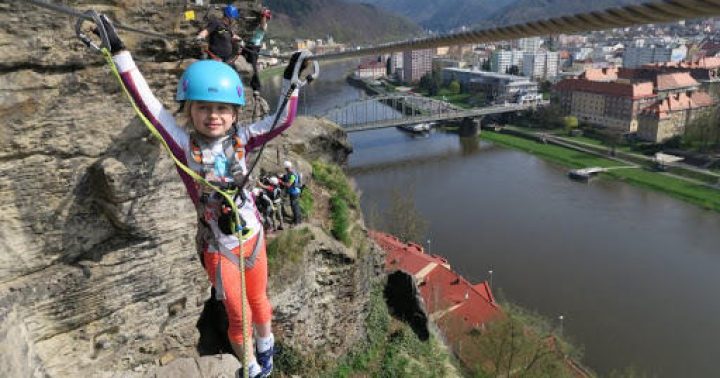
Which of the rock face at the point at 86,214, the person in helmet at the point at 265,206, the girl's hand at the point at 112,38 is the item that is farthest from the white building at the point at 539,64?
the girl's hand at the point at 112,38

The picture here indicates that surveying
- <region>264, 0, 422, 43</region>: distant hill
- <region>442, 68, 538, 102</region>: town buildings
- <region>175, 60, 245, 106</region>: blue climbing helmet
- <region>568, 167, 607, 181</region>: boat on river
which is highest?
<region>264, 0, 422, 43</region>: distant hill

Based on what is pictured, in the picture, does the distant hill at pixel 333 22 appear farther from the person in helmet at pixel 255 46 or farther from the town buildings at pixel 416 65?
the person in helmet at pixel 255 46

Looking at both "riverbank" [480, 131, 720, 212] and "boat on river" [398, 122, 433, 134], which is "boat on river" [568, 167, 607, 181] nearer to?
"riverbank" [480, 131, 720, 212]

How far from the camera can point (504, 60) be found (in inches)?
2753

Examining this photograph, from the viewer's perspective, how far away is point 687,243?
18891 mm

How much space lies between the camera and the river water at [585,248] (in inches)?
511

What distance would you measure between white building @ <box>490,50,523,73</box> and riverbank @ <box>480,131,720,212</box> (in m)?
37.1

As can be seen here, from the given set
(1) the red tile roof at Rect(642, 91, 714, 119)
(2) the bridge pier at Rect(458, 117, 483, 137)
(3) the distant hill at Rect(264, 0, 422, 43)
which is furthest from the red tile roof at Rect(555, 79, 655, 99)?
(3) the distant hill at Rect(264, 0, 422, 43)

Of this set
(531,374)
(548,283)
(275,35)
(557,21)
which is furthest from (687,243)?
(275,35)

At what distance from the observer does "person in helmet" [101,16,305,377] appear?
2.04 metres

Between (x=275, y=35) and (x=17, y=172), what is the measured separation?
112397 mm

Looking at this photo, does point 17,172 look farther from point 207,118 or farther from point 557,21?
point 557,21

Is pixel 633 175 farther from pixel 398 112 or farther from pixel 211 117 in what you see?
pixel 211 117

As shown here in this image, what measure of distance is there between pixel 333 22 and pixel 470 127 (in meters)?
113
